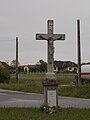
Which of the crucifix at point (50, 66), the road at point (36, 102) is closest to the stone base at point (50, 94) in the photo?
the crucifix at point (50, 66)

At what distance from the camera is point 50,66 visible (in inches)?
636

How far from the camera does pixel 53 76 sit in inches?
625

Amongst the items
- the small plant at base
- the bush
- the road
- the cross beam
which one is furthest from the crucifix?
the bush

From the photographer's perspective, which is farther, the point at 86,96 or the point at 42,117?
the point at 86,96

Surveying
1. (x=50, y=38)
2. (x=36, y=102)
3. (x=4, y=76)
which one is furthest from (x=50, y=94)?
(x=4, y=76)

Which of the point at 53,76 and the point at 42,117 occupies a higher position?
the point at 53,76

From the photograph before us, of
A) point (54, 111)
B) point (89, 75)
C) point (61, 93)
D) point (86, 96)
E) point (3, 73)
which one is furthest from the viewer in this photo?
point (3, 73)

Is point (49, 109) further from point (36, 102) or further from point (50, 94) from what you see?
point (36, 102)

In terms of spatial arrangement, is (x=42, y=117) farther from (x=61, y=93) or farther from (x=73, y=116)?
(x=61, y=93)

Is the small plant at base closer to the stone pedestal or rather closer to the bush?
the stone pedestal

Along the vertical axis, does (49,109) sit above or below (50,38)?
below

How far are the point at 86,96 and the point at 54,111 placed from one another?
14.8 meters

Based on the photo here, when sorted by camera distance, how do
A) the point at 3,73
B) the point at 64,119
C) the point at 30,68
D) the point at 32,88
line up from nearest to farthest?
the point at 64,119 < the point at 32,88 < the point at 3,73 < the point at 30,68

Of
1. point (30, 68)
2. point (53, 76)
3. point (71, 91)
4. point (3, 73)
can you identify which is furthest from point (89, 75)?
point (30, 68)
